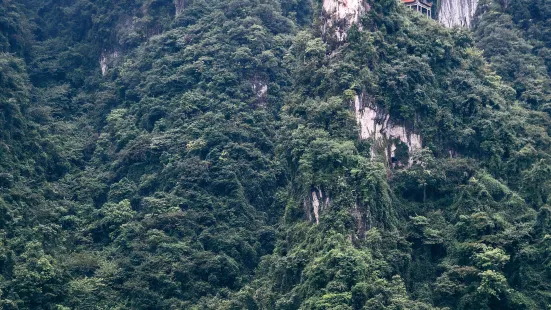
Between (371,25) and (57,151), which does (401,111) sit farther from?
(57,151)

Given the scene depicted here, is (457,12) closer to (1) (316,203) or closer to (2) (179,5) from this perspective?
(2) (179,5)

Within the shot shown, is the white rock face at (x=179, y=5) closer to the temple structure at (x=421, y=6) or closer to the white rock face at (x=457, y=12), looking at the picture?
the temple structure at (x=421, y=6)

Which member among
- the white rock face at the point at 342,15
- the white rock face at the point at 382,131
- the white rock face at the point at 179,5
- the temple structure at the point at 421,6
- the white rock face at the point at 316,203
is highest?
the white rock face at the point at 179,5

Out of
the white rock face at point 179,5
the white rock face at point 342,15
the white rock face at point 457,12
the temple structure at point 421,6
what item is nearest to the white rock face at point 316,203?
the white rock face at point 342,15

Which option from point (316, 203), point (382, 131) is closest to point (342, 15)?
point (382, 131)

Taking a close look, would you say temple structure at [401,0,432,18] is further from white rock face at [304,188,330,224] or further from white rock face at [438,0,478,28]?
white rock face at [304,188,330,224]

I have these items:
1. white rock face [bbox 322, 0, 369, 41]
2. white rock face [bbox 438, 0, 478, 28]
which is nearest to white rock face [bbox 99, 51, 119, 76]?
white rock face [bbox 322, 0, 369, 41]
